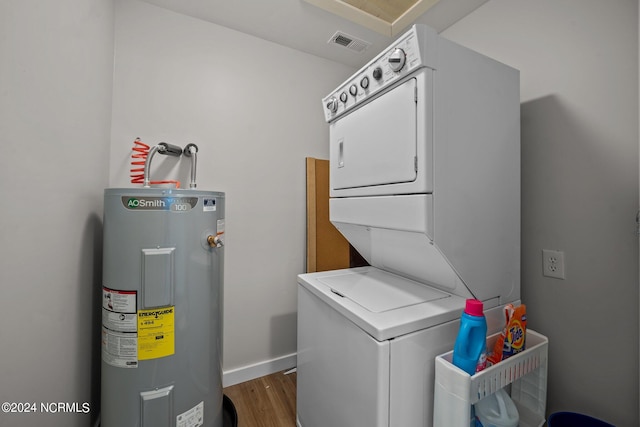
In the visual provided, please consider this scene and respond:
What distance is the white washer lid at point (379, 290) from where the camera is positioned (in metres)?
1.14

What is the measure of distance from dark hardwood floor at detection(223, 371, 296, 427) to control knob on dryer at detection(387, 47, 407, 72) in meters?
2.12

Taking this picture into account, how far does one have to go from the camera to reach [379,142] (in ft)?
4.09

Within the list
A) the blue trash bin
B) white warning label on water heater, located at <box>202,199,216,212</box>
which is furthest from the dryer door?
the blue trash bin

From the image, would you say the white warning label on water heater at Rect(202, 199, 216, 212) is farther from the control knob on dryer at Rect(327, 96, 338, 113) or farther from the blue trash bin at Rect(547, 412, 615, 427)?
the blue trash bin at Rect(547, 412, 615, 427)

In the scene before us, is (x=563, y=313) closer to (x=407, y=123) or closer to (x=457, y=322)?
(x=457, y=322)

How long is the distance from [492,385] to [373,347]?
0.48 meters

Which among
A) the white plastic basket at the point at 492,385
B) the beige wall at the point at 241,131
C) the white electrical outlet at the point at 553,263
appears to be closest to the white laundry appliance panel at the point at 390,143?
the white plastic basket at the point at 492,385

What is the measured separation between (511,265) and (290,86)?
6.90ft

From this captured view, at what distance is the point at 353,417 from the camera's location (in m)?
1.03

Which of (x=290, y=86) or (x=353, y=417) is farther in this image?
(x=290, y=86)

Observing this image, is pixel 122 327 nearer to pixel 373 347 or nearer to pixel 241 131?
pixel 373 347

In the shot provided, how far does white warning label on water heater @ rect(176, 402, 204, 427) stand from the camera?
124 cm

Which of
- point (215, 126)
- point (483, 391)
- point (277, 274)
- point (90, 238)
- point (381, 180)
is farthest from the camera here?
point (277, 274)

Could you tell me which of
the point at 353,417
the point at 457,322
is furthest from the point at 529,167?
the point at 353,417
